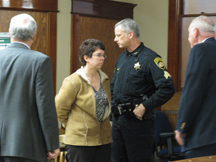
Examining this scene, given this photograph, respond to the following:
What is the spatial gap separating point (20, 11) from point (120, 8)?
1.44 m

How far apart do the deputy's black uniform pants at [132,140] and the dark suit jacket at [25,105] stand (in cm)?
101

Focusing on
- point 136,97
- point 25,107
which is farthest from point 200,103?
point 25,107

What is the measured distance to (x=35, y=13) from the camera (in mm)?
4164

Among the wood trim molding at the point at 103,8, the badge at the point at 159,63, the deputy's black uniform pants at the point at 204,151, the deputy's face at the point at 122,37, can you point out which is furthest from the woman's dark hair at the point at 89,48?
the wood trim molding at the point at 103,8

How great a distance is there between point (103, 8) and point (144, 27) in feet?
2.36

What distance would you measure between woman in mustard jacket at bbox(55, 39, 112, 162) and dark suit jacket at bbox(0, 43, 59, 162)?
53 cm

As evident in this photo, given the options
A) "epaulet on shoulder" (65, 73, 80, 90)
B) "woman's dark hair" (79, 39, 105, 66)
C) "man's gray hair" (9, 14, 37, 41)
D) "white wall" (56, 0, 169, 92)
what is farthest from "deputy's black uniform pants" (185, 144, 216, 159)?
"white wall" (56, 0, 169, 92)

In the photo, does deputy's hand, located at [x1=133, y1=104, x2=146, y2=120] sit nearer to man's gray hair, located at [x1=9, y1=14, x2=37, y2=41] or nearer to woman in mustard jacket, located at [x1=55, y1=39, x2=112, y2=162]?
woman in mustard jacket, located at [x1=55, y1=39, x2=112, y2=162]

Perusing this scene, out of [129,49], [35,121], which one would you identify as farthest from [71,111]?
[129,49]

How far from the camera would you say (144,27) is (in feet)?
15.9

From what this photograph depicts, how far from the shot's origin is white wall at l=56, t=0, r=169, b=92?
4.29 m

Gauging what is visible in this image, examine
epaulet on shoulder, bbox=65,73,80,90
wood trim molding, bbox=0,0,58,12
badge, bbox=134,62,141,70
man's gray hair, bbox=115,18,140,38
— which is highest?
wood trim molding, bbox=0,0,58,12

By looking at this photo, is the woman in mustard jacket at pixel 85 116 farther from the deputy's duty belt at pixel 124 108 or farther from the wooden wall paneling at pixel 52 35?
the wooden wall paneling at pixel 52 35

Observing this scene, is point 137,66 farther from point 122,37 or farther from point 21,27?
point 21,27
